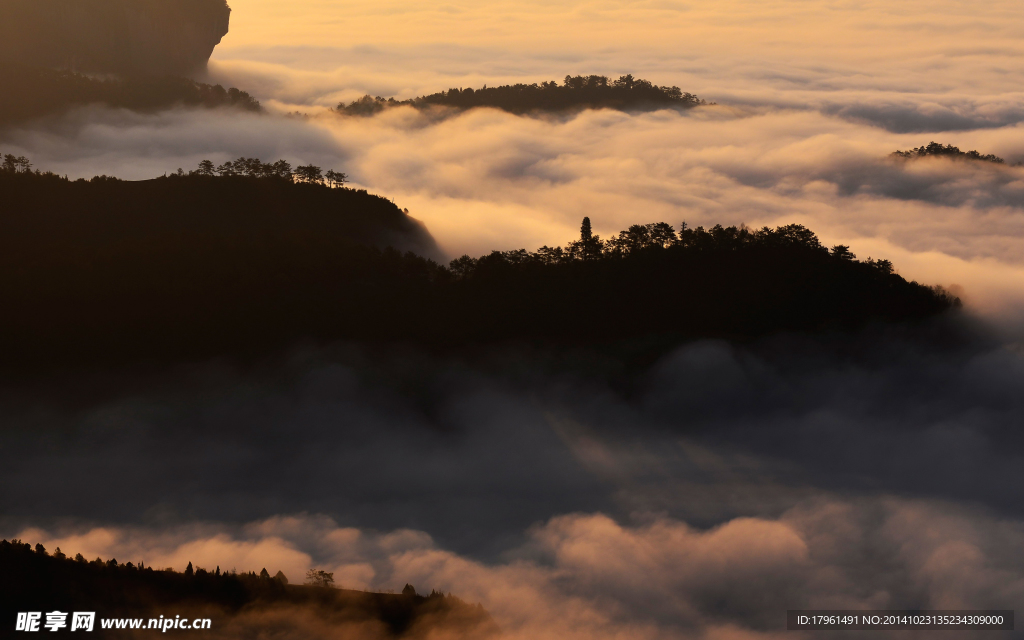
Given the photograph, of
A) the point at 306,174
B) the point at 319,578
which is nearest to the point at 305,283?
the point at 306,174

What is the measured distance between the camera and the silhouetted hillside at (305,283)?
5064 inches

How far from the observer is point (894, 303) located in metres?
149

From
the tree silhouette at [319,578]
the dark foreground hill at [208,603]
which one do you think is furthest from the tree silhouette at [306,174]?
the dark foreground hill at [208,603]

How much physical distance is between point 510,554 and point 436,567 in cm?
1286

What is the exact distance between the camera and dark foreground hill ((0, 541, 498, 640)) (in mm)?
92750

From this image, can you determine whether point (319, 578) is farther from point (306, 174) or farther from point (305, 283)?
point (306, 174)

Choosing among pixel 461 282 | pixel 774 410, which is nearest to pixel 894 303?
pixel 774 410

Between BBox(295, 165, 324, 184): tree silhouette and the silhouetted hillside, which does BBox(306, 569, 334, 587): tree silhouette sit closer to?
the silhouetted hillside

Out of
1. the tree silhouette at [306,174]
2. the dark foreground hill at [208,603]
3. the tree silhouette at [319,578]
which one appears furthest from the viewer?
the tree silhouette at [306,174]

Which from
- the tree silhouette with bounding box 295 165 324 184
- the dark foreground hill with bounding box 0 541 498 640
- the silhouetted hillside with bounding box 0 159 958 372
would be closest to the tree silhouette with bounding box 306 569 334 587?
the dark foreground hill with bounding box 0 541 498 640

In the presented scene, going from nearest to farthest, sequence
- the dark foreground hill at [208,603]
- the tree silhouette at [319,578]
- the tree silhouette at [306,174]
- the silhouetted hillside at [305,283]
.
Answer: the dark foreground hill at [208,603] < the tree silhouette at [319,578] < the silhouetted hillside at [305,283] < the tree silhouette at [306,174]

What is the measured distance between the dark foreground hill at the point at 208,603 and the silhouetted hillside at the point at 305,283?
124 feet

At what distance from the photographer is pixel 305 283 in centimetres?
13512

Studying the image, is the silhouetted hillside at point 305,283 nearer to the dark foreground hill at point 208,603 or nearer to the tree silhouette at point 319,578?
the dark foreground hill at point 208,603
